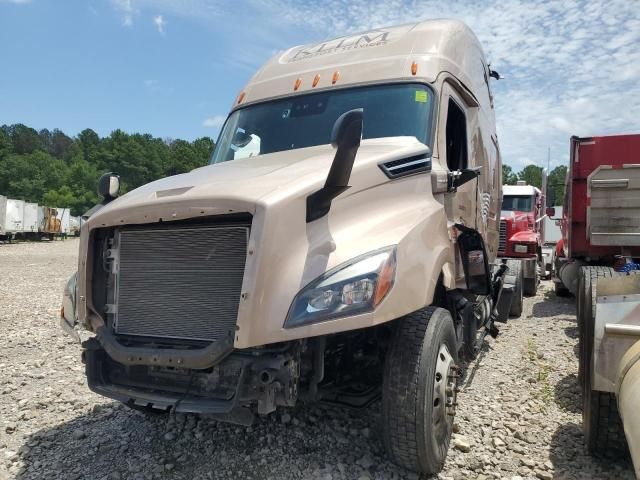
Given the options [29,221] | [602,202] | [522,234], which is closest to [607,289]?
[602,202]

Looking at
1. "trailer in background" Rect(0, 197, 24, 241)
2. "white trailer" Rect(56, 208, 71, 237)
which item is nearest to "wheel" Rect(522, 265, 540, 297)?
"trailer in background" Rect(0, 197, 24, 241)

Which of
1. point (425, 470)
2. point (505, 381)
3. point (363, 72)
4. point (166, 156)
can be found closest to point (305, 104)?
point (363, 72)

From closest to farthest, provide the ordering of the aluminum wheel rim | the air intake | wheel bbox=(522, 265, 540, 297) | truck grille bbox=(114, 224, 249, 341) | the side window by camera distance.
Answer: truck grille bbox=(114, 224, 249, 341) → the aluminum wheel rim → the air intake → the side window → wheel bbox=(522, 265, 540, 297)

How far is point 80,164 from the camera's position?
88.6 metres

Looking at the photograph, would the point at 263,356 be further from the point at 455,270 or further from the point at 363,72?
the point at 363,72

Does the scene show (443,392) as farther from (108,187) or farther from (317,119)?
(108,187)

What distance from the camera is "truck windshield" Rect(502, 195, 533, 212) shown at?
12.6m

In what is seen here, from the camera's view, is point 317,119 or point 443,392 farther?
point 317,119

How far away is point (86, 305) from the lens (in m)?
3.41

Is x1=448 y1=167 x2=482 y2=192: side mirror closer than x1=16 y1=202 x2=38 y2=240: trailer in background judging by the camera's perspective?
Yes

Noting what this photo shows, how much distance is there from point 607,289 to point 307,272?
7.29 ft

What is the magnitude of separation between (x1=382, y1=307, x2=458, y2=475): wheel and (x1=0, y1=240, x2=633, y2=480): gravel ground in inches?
10.4

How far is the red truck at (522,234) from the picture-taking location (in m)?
10.5

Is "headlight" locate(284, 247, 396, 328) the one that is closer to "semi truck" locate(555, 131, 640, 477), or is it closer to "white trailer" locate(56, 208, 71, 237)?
"semi truck" locate(555, 131, 640, 477)
